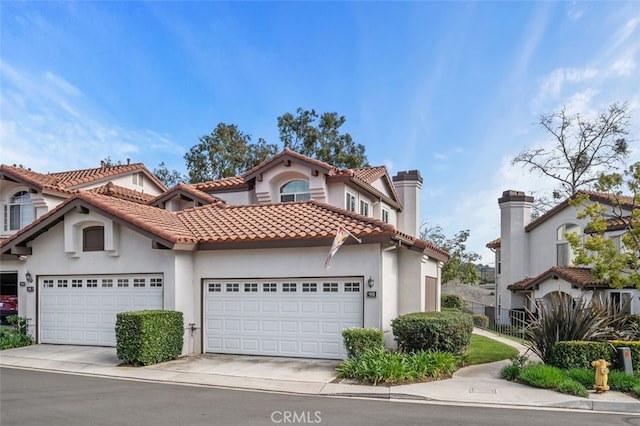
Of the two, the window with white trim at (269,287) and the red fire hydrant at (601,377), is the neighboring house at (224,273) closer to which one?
the window with white trim at (269,287)

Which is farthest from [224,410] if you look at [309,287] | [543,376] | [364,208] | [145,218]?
[364,208]

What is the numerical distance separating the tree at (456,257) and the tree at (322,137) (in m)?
8.85

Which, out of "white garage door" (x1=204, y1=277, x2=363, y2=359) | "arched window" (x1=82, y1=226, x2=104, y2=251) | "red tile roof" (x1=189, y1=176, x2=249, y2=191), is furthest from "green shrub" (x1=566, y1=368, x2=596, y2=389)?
"red tile roof" (x1=189, y1=176, x2=249, y2=191)

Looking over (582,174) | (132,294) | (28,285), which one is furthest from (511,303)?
(28,285)

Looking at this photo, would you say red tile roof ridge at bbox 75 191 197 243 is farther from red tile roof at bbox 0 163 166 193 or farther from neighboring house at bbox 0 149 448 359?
red tile roof at bbox 0 163 166 193

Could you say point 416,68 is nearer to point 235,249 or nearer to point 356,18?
point 356,18

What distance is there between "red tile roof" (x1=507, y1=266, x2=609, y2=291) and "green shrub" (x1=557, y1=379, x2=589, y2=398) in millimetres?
12906

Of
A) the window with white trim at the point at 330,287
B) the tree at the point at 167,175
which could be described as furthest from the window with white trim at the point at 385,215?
the tree at the point at 167,175

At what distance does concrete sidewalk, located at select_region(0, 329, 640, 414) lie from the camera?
9.58 metres

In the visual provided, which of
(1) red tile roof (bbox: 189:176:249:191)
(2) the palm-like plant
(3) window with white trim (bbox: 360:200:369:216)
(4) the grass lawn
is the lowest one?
(4) the grass lawn

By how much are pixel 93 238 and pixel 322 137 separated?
30.2 m

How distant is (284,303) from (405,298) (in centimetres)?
393

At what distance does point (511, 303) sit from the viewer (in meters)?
29.4

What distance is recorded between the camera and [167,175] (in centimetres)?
4734
